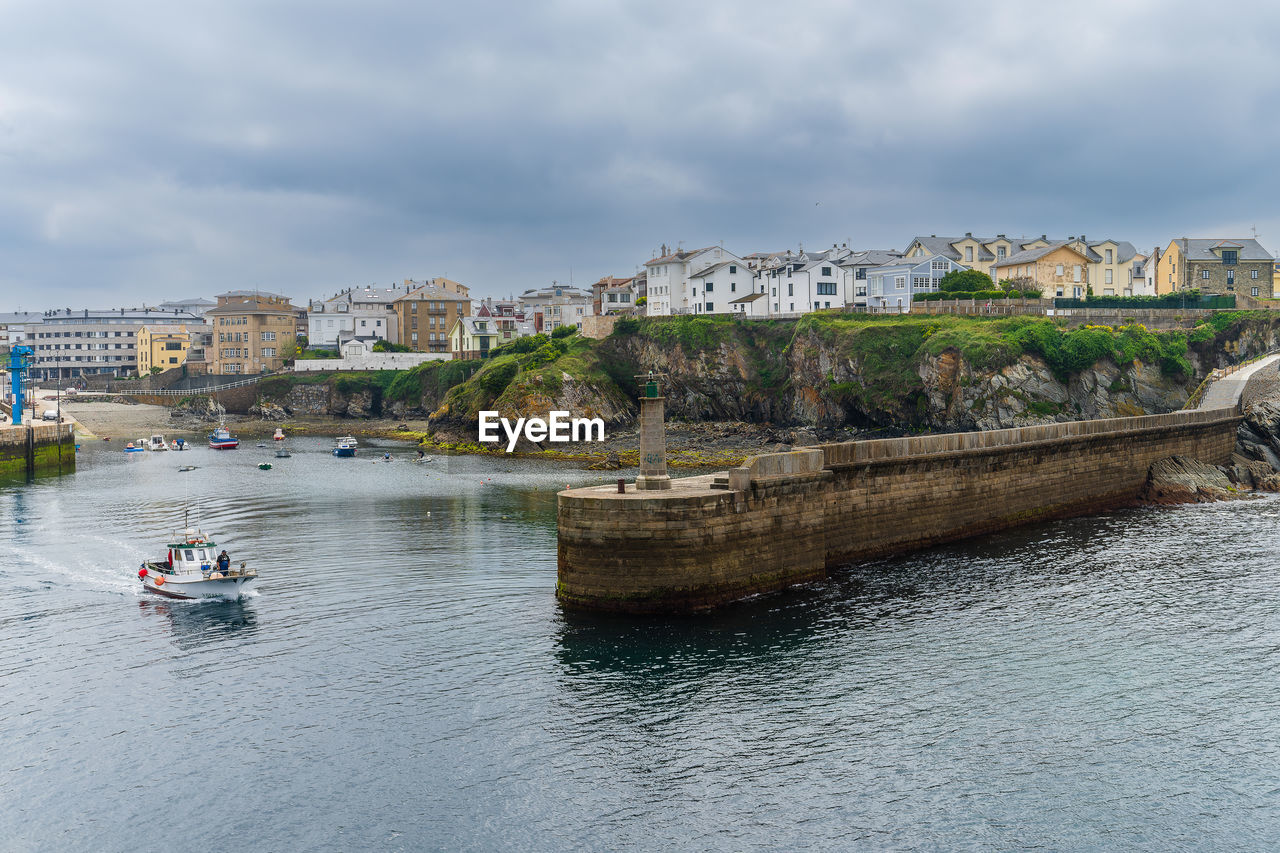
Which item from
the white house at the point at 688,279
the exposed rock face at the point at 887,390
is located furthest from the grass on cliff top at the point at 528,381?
the white house at the point at 688,279

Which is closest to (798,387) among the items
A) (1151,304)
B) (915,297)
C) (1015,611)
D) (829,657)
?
(915,297)

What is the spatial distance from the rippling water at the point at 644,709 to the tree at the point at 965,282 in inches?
2586

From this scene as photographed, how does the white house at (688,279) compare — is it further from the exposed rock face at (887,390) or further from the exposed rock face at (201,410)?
the exposed rock face at (201,410)

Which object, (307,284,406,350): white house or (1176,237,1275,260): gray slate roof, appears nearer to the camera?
(1176,237,1275,260): gray slate roof

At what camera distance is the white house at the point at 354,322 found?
17712 cm

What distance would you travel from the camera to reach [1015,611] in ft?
122

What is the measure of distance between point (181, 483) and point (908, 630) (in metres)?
63.3

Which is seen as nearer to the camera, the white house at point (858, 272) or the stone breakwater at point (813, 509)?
the stone breakwater at point (813, 509)

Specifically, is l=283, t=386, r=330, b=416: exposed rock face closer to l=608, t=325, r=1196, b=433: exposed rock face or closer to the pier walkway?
l=608, t=325, r=1196, b=433: exposed rock face

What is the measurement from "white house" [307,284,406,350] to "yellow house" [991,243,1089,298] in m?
109

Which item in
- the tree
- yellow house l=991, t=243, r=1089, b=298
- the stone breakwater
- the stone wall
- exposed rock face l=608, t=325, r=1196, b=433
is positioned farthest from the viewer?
the stone wall

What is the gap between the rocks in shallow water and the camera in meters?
63.1

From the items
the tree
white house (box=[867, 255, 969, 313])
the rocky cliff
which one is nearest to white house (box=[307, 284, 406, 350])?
the rocky cliff

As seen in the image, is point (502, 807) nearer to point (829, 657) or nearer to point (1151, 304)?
point (829, 657)
